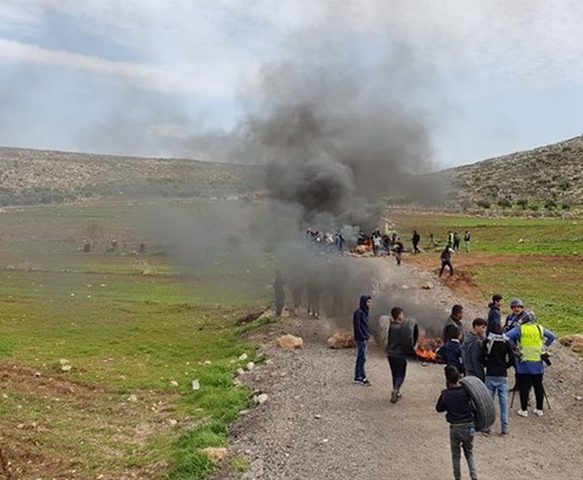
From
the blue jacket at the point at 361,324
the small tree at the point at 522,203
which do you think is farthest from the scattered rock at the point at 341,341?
the small tree at the point at 522,203

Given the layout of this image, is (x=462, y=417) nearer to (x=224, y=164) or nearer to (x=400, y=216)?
(x=224, y=164)

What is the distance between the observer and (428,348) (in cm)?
1891

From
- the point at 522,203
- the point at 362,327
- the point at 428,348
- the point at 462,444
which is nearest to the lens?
the point at 462,444

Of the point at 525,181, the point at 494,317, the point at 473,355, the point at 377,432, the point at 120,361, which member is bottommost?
the point at 120,361

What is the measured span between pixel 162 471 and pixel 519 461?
6124 millimetres

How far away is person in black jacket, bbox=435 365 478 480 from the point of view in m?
10.2

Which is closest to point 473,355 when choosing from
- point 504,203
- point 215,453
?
point 215,453

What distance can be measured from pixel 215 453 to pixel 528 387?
619cm

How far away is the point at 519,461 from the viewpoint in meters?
11.6

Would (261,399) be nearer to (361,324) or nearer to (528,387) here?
(361,324)

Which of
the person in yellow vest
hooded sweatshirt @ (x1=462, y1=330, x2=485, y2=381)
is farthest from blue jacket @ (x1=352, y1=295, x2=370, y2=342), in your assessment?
the person in yellow vest

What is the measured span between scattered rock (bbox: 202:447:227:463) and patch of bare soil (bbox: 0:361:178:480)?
2.86 ft

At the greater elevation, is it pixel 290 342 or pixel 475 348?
pixel 475 348

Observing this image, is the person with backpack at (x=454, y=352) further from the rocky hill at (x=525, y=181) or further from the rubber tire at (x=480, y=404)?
the rocky hill at (x=525, y=181)
